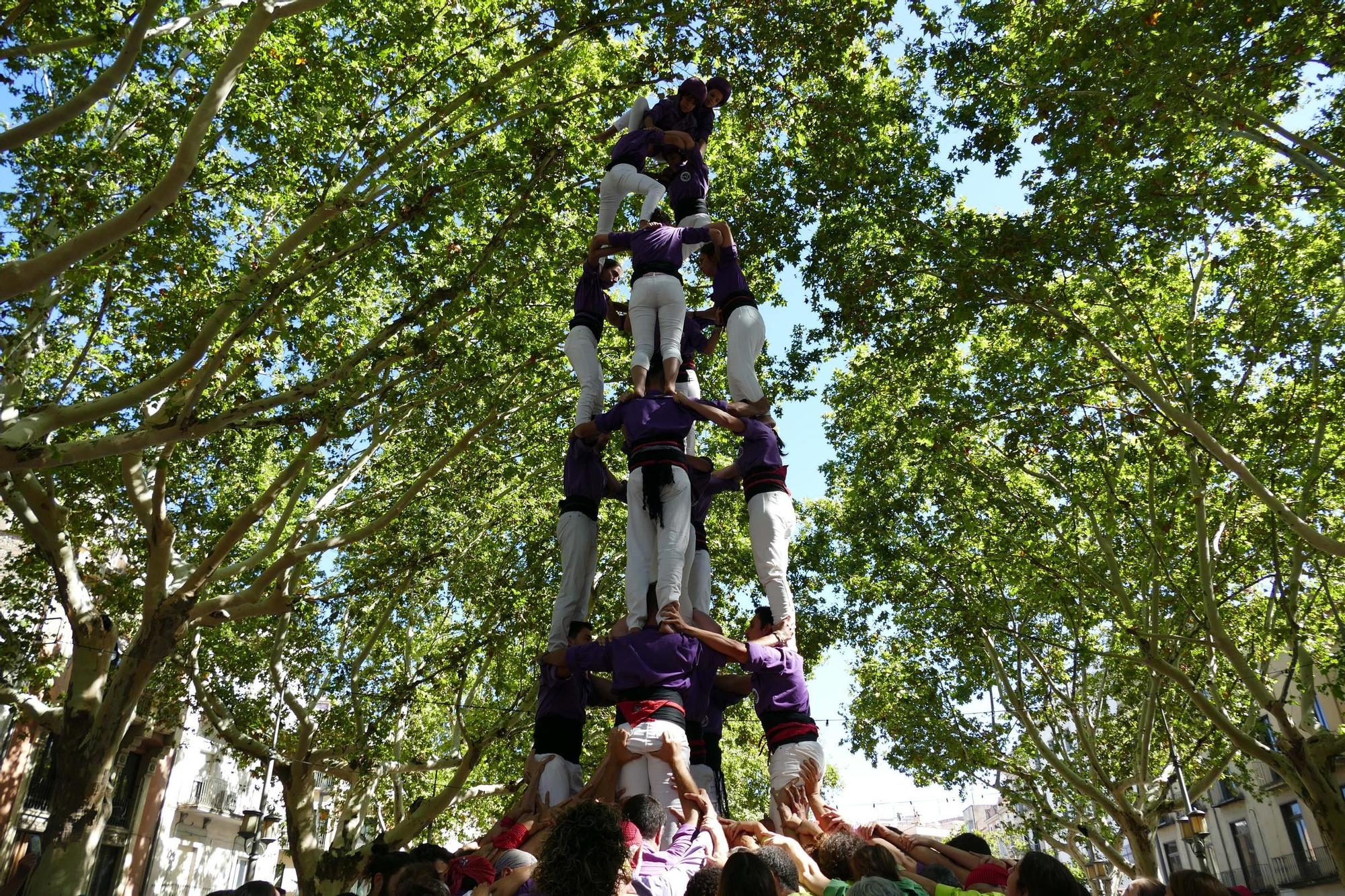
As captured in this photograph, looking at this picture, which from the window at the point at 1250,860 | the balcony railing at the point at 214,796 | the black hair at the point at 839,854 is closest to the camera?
the black hair at the point at 839,854

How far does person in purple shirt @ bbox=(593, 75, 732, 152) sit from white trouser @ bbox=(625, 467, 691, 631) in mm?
3671

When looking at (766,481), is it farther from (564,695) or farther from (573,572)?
(564,695)

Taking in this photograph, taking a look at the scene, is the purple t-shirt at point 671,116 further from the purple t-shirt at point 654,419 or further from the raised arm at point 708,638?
the raised arm at point 708,638

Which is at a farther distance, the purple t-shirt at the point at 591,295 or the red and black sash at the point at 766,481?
the purple t-shirt at the point at 591,295

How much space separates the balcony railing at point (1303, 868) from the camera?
76.4 feet

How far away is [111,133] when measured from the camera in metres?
11.0

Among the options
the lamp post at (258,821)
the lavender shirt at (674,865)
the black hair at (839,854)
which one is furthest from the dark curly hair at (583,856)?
the lamp post at (258,821)

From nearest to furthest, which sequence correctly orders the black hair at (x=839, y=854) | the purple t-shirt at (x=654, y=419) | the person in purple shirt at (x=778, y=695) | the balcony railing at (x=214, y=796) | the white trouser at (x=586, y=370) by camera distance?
the black hair at (x=839, y=854) → the person in purple shirt at (x=778, y=695) → the purple t-shirt at (x=654, y=419) → the white trouser at (x=586, y=370) → the balcony railing at (x=214, y=796)

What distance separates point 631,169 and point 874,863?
6.53 metres

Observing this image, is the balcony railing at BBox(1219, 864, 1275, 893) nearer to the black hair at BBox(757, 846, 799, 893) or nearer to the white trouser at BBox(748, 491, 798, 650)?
the white trouser at BBox(748, 491, 798, 650)

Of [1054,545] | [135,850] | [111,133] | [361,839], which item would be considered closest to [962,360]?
[1054,545]

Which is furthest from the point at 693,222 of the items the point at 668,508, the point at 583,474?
the point at 668,508

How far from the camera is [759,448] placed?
24.5ft

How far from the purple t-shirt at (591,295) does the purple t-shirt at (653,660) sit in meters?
3.20
